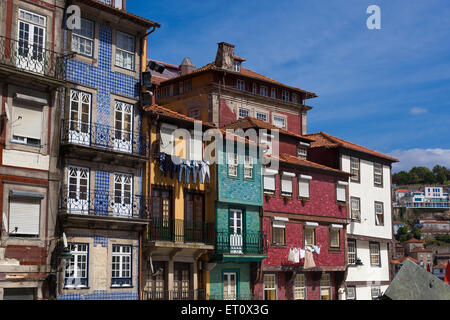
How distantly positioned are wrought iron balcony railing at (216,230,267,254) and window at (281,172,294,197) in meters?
3.58

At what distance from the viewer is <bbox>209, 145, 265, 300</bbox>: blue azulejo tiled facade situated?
1355 inches

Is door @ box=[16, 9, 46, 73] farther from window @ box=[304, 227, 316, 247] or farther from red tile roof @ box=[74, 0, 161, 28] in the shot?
window @ box=[304, 227, 316, 247]

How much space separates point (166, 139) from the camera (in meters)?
32.7

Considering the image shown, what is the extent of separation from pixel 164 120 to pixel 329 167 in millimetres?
17392

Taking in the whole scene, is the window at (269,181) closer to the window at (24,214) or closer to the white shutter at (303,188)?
the white shutter at (303,188)

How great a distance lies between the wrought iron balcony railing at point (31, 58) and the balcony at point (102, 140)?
7.00 feet

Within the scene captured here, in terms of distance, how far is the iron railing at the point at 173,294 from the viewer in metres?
30.9

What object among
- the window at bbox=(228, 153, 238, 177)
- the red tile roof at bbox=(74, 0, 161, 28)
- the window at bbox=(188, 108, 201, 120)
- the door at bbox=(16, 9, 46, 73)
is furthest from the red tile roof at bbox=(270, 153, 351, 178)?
the door at bbox=(16, 9, 46, 73)

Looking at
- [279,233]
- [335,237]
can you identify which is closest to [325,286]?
[335,237]

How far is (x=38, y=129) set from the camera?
88.7 ft

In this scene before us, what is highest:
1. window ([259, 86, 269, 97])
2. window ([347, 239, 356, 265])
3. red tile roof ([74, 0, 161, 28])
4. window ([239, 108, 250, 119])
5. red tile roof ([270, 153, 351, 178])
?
window ([259, 86, 269, 97])

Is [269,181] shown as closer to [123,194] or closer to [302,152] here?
[302,152]

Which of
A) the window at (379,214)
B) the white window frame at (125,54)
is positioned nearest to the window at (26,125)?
the white window frame at (125,54)

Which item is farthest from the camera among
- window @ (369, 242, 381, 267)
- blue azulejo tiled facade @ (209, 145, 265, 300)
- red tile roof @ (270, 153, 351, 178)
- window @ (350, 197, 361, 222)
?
window @ (369, 242, 381, 267)
